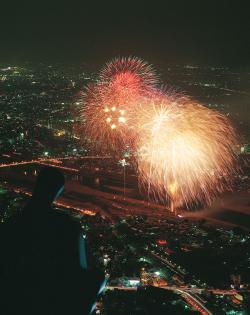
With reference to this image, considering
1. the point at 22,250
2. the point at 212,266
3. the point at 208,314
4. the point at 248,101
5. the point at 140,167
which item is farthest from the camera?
the point at 248,101

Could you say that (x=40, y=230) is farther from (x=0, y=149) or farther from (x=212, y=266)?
(x=0, y=149)

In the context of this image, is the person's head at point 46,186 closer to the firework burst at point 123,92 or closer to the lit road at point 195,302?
the lit road at point 195,302

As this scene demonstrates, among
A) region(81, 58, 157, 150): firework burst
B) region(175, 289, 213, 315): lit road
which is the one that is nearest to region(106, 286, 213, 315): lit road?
region(175, 289, 213, 315): lit road

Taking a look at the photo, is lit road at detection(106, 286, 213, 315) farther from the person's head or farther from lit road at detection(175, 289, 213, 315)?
the person's head

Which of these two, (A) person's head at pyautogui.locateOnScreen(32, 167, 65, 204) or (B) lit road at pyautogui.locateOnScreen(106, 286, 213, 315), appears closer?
(A) person's head at pyautogui.locateOnScreen(32, 167, 65, 204)

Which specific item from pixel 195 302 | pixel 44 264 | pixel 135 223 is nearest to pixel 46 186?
pixel 44 264

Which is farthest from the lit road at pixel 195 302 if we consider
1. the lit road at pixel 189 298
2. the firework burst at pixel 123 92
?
the firework burst at pixel 123 92

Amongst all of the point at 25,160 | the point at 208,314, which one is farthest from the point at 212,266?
the point at 25,160
